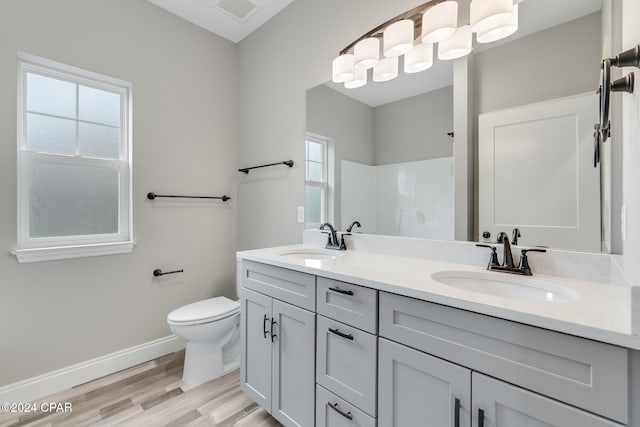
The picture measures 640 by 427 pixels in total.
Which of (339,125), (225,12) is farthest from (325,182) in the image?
(225,12)

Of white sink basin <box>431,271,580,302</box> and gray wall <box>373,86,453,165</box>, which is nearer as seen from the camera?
white sink basin <box>431,271,580,302</box>

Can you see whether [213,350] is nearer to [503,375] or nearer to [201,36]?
[503,375]

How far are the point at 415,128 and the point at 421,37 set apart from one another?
0.43 metres

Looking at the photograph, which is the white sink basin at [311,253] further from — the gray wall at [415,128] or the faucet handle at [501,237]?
the faucet handle at [501,237]

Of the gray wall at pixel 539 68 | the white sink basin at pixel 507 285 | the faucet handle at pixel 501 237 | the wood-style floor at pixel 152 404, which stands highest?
the gray wall at pixel 539 68

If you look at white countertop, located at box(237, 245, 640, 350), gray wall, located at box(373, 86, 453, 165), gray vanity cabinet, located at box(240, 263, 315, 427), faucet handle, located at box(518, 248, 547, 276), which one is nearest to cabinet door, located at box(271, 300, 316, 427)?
gray vanity cabinet, located at box(240, 263, 315, 427)

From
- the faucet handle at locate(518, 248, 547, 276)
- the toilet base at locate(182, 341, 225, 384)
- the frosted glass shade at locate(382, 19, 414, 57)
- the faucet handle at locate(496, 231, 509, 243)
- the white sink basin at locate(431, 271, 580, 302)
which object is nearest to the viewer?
the white sink basin at locate(431, 271, 580, 302)

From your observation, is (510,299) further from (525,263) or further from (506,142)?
(506,142)

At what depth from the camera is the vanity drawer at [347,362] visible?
3.41ft

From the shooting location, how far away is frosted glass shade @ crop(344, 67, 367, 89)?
1.71 meters

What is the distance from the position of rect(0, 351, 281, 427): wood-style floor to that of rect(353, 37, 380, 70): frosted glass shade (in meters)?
2.07

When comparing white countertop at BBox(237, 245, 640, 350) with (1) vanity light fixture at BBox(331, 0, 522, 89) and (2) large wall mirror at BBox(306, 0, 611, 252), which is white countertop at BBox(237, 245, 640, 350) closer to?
(2) large wall mirror at BBox(306, 0, 611, 252)

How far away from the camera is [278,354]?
1420mm

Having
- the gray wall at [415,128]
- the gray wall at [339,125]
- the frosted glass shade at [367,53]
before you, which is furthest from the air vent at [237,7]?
the gray wall at [415,128]
